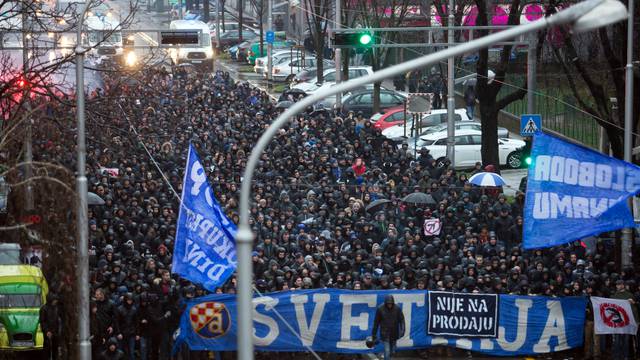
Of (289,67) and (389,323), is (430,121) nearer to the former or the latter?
(289,67)

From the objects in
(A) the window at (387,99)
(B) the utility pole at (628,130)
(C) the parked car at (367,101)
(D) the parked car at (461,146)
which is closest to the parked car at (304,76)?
(C) the parked car at (367,101)

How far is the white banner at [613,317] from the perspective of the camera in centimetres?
1842

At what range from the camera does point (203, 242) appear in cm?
1531

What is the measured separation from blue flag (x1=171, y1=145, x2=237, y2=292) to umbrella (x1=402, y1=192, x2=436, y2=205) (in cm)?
917

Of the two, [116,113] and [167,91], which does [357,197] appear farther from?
[167,91]

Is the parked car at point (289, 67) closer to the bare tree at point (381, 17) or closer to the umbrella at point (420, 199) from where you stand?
the bare tree at point (381, 17)

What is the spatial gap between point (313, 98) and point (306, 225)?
1371cm

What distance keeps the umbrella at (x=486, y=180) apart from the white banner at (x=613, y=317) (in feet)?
21.8

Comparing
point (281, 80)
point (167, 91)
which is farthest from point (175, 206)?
point (281, 80)

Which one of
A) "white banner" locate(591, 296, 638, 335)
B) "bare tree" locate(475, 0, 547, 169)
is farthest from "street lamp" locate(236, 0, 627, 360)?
"bare tree" locate(475, 0, 547, 169)

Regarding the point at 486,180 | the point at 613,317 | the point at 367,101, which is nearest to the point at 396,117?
the point at 367,101

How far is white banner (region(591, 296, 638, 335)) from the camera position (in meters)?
18.4

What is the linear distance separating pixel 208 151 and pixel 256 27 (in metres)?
47.9

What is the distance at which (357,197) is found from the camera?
25172 millimetres
